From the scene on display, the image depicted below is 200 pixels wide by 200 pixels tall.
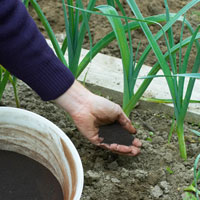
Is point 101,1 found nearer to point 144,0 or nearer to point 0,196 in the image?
point 144,0

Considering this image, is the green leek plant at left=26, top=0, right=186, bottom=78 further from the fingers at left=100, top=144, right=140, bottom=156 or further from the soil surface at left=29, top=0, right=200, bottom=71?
the soil surface at left=29, top=0, right=200, bottom=71

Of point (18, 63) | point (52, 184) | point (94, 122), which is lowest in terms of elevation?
point (52, 184)

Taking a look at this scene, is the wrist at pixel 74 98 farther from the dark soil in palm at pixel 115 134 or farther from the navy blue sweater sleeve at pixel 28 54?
the dark soil in palm at pixel 115 134

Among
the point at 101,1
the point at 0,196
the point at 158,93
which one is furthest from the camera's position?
the point at 101,1

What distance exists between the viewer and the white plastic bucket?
1.28 metres

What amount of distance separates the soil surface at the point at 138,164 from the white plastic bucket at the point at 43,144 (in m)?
0.22

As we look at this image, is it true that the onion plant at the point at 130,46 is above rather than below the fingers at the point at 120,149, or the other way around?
above

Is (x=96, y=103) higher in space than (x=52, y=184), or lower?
higher

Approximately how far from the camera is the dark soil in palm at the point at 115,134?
1.64m

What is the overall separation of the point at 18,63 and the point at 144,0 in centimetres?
169

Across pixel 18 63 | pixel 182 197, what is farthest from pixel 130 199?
pixel 18 63

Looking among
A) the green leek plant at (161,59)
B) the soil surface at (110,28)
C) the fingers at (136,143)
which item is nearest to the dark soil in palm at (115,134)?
the fingers at (136,143)

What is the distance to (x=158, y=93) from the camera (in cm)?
208

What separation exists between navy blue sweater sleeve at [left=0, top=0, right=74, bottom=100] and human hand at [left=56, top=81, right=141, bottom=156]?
50 mm
